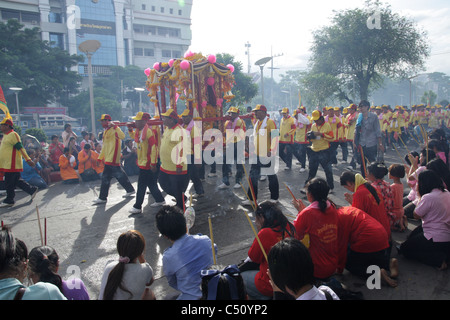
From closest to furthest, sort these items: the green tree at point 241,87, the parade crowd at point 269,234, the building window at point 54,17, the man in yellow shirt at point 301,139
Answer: the parade crowd at point 269,234, the man in yellow shirt at point 301,139, the green tree at point 241,87, the building window at point 54,17

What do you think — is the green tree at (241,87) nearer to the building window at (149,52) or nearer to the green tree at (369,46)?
the green tree at (369,46)

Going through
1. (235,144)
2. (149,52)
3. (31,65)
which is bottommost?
(235,144)

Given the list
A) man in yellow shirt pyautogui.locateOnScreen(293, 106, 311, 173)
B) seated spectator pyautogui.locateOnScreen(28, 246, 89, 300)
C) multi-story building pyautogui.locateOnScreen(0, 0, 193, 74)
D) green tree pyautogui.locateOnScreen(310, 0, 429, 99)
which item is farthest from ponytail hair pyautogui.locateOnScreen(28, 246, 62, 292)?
multi-story building pyautogui.locateOnScreen(0, 0, 193, 74)

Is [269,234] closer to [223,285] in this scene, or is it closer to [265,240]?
[265,240]

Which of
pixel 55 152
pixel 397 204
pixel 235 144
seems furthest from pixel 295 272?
pixel 55 152

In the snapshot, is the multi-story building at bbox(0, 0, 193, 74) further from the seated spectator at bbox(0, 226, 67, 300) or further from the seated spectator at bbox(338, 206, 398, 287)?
the seated spectator at bbox(338, 206, 398, 287)

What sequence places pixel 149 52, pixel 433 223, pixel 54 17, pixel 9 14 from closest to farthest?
pixel 433 223 → pixel 9 14 → pixel 54 17 → pixel 149 52

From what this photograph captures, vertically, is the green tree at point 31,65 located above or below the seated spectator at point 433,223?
above

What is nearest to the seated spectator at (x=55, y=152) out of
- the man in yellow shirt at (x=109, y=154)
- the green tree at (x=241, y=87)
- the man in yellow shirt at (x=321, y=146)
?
the man in yellow shirt at (x=109, y=154)

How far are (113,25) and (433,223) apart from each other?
5761 cm

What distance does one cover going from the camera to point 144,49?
58719mm

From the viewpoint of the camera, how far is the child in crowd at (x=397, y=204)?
452 centimetres

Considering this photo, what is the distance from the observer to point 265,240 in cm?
284

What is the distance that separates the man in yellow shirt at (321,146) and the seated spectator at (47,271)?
540 cm
